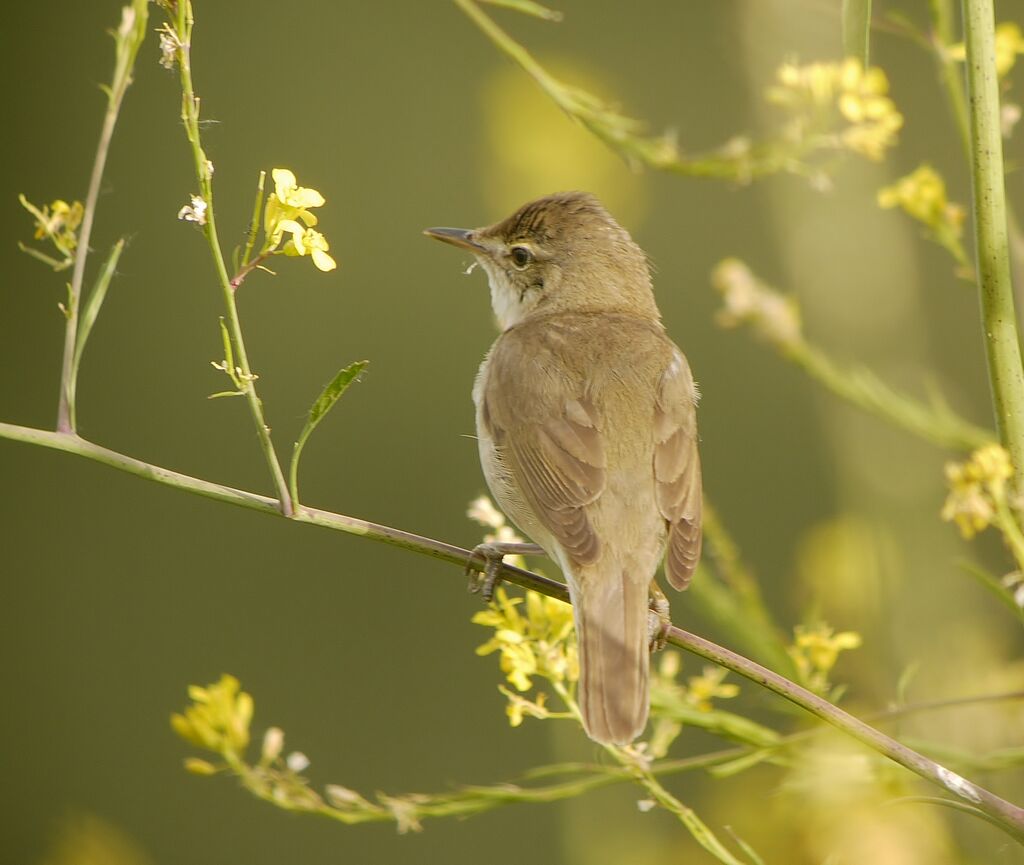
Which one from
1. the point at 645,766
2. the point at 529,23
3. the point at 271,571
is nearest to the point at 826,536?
the point at 645,766

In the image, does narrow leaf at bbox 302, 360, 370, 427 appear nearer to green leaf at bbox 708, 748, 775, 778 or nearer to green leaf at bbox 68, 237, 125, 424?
green leaf at bbox 68, 237, 125, 424

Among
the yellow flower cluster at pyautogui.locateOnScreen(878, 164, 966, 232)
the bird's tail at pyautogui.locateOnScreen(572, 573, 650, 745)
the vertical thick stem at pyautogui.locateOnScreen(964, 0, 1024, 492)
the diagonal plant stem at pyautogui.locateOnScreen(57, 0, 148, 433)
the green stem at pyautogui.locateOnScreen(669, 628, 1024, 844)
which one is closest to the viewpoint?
the green stem at pyautogui.locateOnScreen(669, 628, 1024, 844)

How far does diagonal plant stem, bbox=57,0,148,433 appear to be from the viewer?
1.86m

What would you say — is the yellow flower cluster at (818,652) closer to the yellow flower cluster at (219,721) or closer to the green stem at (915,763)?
the green stem at (915,763)

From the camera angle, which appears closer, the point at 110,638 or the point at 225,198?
the point at 110,638

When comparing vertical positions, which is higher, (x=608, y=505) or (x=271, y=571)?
(x=271, y=571)

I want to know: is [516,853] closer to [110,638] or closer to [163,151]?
[110,638]

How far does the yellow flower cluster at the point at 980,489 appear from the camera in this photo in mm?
1829

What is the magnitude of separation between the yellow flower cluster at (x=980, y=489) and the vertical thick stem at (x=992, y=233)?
0.14 feet

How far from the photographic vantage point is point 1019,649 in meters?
2.92

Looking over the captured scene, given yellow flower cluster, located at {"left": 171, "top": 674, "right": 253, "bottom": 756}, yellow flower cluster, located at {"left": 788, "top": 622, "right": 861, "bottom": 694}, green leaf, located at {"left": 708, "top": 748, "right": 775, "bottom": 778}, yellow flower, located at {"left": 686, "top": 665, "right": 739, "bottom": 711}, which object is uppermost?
yellow flower cluster, located at {"left": 788, "top": 622, "right": 861, "bottom": 694}

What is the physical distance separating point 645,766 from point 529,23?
6.50m

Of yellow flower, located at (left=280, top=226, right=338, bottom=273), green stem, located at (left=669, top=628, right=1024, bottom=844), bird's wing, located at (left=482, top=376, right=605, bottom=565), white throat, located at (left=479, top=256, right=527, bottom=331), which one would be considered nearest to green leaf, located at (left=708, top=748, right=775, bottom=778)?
green stem, located at (left=669, top=628, right=1024, bottom=844)

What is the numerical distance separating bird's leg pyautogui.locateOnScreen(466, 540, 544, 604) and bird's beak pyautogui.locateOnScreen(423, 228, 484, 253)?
1131 millimetres
